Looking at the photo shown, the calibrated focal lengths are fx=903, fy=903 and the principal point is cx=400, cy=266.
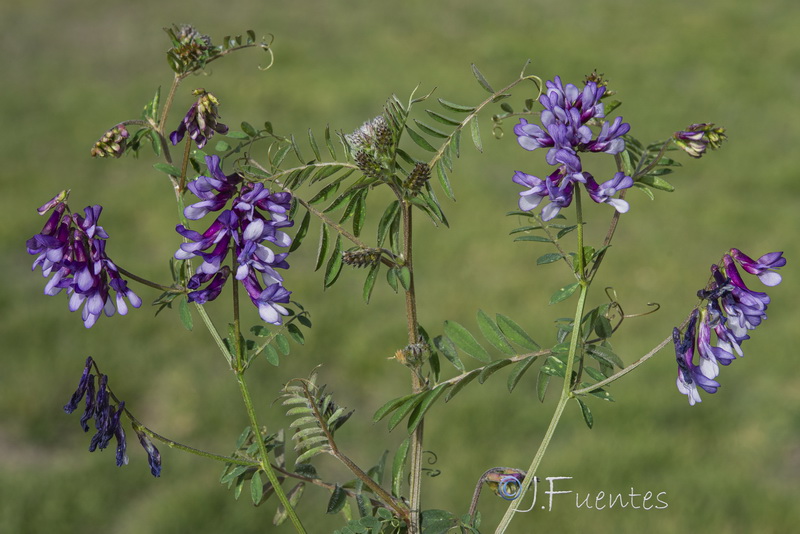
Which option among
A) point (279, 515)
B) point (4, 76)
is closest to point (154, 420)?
point (279, 515)

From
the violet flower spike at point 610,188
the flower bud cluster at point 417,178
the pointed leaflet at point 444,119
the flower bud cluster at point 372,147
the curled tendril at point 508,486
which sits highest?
the pointed leaflet at point 444,119

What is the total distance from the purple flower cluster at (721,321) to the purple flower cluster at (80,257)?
571 millimetres

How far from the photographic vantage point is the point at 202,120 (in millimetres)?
1030

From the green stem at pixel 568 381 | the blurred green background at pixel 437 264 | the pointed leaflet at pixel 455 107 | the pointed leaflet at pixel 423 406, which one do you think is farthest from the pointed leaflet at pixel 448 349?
the blurred green background at pixel 437 264

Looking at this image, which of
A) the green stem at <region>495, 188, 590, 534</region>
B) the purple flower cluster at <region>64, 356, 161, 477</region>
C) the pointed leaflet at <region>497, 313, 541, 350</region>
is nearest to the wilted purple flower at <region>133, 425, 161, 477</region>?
the purple flower cluster at <region>64, 356, 161, 477</region>

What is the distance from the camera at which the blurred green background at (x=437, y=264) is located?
317 cm

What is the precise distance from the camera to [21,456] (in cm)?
331

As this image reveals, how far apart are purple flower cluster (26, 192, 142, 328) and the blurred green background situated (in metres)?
0.27

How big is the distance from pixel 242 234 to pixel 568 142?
341 millimetres

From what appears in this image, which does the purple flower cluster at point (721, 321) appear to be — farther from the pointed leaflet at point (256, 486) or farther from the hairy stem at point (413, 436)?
the pointed leaflet at point (256, 486)

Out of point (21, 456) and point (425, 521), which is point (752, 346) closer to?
point (21, 456)

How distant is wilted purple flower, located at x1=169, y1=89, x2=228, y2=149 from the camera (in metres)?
1.02

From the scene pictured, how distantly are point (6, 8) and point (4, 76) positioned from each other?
120 cm

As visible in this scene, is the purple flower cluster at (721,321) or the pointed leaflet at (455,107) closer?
the purple flower cluster at (721,321)
